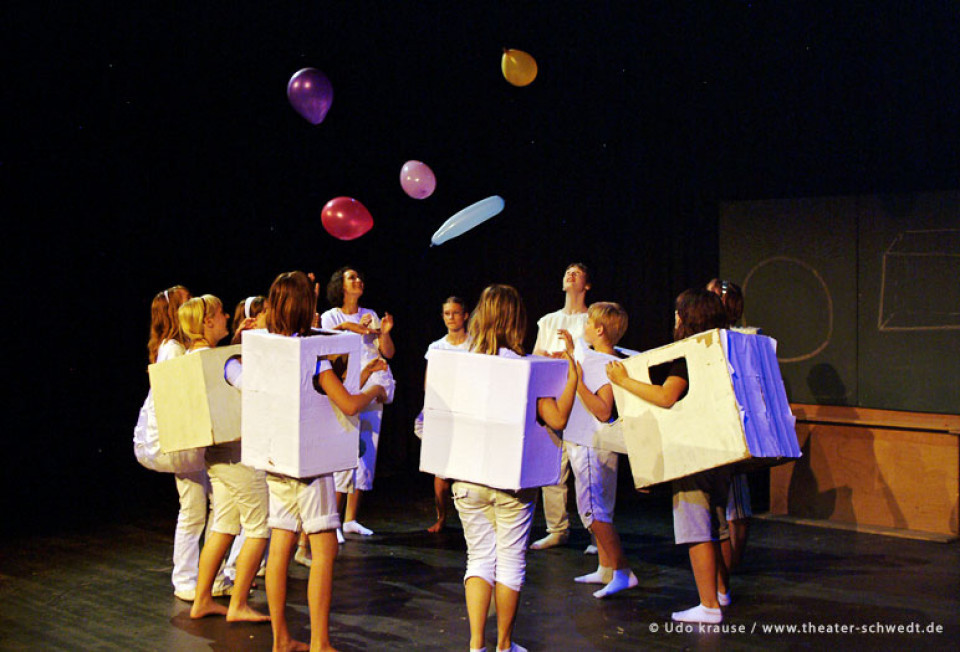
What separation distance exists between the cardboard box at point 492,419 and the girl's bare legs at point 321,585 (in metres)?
0.48

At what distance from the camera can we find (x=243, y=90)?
7082mm

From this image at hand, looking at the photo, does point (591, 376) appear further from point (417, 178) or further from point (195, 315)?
point (417, 178)

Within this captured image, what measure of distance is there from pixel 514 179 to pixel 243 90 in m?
2.48

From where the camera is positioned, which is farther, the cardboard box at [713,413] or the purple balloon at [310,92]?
the purple balloon at [310,92]

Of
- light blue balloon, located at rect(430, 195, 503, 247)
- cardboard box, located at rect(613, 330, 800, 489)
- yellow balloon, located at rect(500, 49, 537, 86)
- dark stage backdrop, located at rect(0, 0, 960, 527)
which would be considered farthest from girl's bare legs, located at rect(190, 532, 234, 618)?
yellow balloon, located at rect(500, 49, 537, 86)

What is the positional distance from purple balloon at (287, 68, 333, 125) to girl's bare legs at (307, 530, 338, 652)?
3.44m

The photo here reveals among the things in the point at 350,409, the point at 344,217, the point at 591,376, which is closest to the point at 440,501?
the point at 344,217

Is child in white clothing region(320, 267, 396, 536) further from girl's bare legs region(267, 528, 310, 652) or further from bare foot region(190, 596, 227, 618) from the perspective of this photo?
girl's bare legs region(267, 528, 310, 652)

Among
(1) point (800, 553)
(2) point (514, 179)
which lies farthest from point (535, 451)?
(2) point (514, 179)

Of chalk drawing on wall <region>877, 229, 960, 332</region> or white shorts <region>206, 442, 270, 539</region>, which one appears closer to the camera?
white shorts <region>206, 442, 270, 539</region>

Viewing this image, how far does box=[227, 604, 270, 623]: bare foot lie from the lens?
4.18 m

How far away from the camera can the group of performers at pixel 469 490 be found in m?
3.57

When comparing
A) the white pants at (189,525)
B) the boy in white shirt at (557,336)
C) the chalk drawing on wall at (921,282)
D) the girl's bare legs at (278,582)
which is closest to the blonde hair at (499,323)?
the girl's bare legs at (278,582)

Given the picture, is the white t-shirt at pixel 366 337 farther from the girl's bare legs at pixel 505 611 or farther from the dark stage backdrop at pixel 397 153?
the girl's bare legs at pixel 505 611
